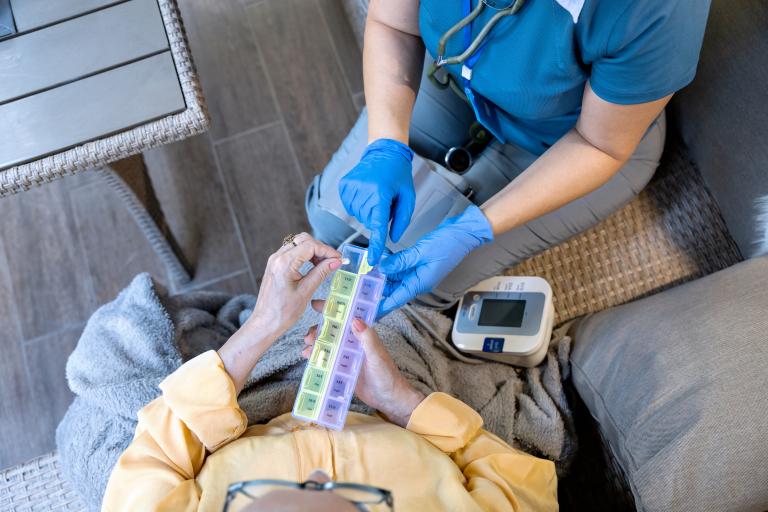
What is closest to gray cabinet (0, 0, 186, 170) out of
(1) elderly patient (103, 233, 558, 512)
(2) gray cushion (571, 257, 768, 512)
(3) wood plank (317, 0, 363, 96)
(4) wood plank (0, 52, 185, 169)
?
(4) wood plank (0, 52, 185, 169)

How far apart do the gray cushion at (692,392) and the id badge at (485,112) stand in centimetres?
39

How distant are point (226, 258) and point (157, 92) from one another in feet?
2.10

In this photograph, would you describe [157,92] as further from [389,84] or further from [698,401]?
[698,401]

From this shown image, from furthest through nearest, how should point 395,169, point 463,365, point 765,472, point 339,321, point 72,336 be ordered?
point 72,336, point 463,365, point 395,169, point 339,321, point 765,472

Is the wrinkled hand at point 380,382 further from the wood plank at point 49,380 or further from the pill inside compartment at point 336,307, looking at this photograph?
the wood plank at point 49,380

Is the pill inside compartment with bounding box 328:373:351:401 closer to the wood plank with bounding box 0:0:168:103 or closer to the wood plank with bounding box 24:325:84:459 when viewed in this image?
the wood plank with bounding box 0:0:168:103

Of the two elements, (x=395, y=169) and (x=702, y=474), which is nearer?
(x=702, y=474)

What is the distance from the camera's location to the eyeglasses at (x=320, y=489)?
0.62 metres

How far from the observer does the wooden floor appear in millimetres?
1646

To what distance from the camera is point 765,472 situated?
0.85 m

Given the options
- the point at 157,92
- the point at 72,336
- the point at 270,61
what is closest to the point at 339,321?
the point at 157,92

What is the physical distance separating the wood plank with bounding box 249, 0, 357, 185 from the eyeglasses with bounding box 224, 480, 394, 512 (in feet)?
3.87

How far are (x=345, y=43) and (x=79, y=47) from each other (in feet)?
2.80

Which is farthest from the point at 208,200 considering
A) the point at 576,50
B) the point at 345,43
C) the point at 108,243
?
the point at 576,50
